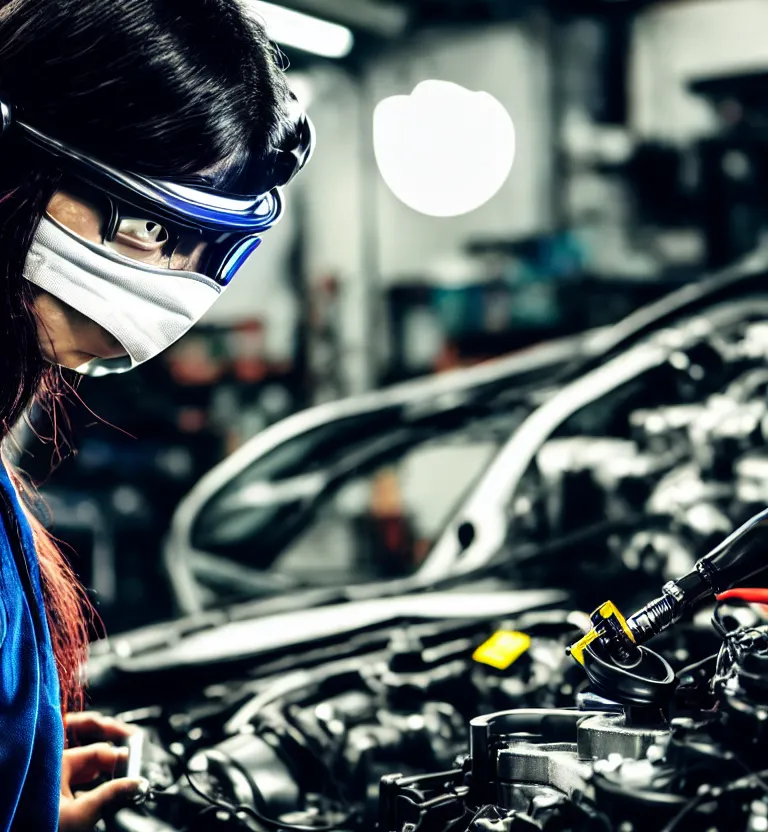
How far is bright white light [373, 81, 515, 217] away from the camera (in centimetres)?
419

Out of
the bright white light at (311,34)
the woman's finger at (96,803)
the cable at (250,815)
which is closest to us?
the woman's finger at (96,803)

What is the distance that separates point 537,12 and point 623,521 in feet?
9.84

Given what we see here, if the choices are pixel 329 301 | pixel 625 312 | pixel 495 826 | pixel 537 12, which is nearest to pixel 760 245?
pixel 625 312

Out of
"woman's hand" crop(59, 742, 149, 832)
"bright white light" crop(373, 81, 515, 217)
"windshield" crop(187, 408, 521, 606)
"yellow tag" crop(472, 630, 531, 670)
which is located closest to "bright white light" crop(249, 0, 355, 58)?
"bright white light" crop(373, 81, 515, 217)

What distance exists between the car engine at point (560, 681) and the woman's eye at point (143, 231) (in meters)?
0.59

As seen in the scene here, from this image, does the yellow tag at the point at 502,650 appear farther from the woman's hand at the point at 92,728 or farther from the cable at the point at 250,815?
the woman's hand at the point at 92,728

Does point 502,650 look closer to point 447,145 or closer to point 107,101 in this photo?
point 107,101

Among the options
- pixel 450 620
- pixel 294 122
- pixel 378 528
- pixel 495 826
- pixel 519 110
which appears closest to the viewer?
pixel 495 826

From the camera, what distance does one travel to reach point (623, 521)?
1.91 metres

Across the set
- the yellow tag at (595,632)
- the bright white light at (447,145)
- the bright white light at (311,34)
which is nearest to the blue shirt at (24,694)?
the yellow tag at (595,632)

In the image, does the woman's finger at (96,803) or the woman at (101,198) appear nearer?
the woman at (101,198)

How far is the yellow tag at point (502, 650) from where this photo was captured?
1.29m

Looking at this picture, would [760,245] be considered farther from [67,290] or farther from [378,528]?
[67,290]

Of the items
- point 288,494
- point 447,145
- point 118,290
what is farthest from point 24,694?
point 447,145
